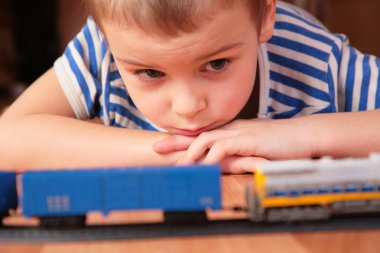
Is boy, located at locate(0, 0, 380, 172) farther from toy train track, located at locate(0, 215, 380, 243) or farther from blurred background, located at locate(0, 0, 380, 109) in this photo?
blurred background, located at locate(0, 0, 380, 109)

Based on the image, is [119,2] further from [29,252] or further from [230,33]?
[29,252]

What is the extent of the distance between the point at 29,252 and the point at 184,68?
347mm

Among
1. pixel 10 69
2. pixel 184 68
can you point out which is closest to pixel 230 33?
pixel 184 68

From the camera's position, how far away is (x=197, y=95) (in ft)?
2.51

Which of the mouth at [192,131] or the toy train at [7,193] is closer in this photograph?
the toy train at [7,193]

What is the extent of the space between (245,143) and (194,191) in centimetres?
26

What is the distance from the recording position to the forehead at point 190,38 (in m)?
0.73

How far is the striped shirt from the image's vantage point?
1.07 meters

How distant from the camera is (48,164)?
0.88 meters

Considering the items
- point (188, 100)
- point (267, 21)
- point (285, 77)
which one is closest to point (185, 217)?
point (188, 100)

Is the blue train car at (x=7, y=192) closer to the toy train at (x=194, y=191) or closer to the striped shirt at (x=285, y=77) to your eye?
the toy train at (x=194, y=191)

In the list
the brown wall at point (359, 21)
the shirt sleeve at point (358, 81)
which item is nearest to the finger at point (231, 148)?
the shirt sleeve at point (358, 81)

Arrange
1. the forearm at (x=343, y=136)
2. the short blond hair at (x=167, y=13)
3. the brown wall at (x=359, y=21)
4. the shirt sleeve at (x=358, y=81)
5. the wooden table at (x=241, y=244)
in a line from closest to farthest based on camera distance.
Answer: the wooden table at (x=241, y=244) → the short blond hair at (x=167, y=13) → the forearm at (x=343, y=136) → the shirt sleeve at (x=358, y=81) → the brown wall at (x=359, y=21)

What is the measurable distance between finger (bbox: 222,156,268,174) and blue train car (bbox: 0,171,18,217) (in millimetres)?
307
